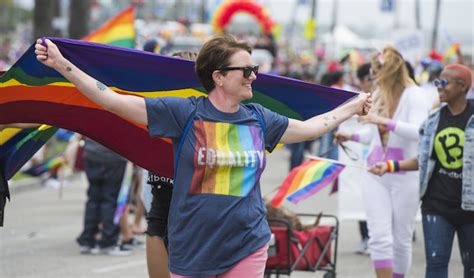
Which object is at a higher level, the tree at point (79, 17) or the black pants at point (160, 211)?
the tree at point (79, 17)

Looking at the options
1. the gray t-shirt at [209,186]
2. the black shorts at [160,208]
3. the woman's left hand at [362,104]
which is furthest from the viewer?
the black shorts at [160,208]

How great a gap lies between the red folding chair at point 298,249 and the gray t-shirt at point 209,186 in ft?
8.41

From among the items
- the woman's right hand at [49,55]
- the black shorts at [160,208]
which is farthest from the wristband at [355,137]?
the woman's right hand at [49,55]

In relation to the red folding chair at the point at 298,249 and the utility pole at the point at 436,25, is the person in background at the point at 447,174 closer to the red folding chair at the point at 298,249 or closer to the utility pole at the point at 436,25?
the red folding chair at the point at 298,249

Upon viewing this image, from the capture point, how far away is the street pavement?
31.5 ft

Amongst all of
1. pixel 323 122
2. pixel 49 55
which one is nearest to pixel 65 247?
pixel 323 122

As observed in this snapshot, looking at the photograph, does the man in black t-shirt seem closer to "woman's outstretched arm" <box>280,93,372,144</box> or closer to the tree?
"woman's outstretched arm" <box>280,93,372,144</box>

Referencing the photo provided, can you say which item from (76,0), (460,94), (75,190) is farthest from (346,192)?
(76,0)

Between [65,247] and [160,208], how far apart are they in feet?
17.2

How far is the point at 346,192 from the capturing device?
35.6 feet

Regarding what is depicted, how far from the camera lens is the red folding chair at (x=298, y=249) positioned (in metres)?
7.52

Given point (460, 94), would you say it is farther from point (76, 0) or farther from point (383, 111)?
point (76, 0)

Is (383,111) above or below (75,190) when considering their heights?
above

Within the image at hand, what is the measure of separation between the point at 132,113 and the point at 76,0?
72.1ft
